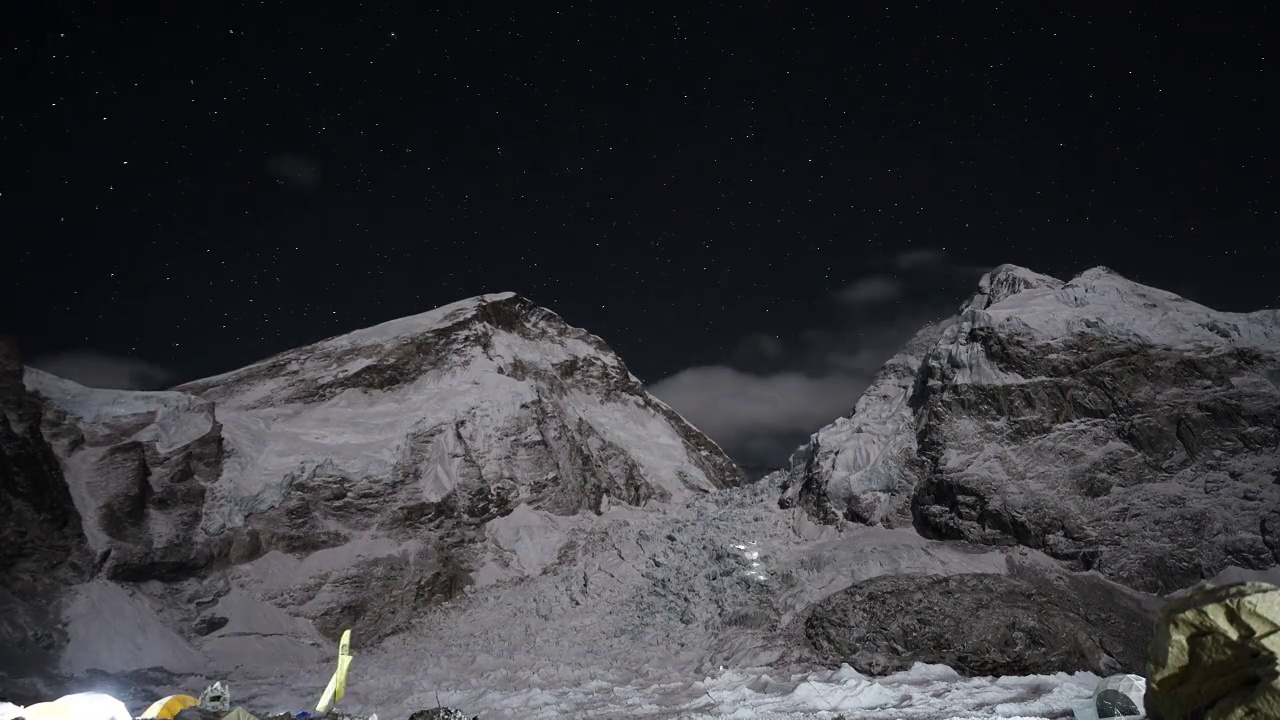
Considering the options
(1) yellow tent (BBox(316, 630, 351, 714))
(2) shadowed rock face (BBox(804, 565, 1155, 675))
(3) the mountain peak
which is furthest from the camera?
(3) the mountain peak

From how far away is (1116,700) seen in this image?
1095 centimetres

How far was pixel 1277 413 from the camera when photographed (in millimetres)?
33219

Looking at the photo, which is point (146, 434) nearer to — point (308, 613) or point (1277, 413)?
point (308, 613)

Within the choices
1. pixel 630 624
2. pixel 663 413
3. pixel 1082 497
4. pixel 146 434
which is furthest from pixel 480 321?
pixel 1082 497

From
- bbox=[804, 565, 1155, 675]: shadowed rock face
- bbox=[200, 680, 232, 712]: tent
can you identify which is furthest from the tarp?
bbox=[804, 565, 1155, 675]: shadowed rock face

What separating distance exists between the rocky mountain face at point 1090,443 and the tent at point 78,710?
Result: 1331 inches

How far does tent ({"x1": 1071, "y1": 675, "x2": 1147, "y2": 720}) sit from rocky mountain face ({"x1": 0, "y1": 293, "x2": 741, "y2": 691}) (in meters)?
36.4

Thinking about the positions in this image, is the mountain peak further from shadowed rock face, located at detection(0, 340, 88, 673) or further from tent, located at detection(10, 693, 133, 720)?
shadowed rock face, located at detection(0, 340, 88, 673)

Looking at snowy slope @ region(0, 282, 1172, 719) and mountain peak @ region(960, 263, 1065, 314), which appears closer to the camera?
snowy slope @ region(0, 282, 1172, 719)

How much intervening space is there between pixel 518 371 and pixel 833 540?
3931cm

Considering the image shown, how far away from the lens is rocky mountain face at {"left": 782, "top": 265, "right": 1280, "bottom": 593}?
31.3m

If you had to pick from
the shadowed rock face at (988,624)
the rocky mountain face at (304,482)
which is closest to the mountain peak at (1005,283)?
the shadowed rock face at (988,624)

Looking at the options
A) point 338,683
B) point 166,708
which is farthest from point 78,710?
point 338,683

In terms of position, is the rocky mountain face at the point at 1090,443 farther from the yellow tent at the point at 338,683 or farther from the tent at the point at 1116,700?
the yellow tent at the point at 338,683
